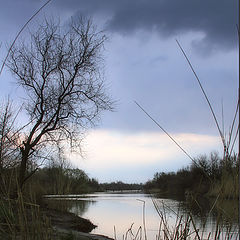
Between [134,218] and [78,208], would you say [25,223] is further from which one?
[78,208]

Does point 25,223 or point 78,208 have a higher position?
point 25,223

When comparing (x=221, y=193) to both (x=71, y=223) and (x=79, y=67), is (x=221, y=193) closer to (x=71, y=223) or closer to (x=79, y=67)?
(x=71, y=223)

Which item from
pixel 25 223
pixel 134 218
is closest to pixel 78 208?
pixel 134 218

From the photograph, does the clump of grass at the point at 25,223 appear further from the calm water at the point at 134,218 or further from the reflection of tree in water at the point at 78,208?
the reflection of tree in water at the point at 78,208

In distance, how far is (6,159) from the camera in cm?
214

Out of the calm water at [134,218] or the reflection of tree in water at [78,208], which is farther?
the reflection of tree in water at [78,208]

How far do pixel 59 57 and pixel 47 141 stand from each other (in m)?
3.06

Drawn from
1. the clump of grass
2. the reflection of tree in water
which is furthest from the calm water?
the clump of grass

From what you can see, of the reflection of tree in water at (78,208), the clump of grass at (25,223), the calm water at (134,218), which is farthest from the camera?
the reflection of tree in water at (78,208)

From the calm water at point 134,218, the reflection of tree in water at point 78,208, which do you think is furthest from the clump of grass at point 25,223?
the reflection of tree in water at point 78,208

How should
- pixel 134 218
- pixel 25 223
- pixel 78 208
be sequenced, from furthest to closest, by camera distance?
1. pixel 78 208
2. pixel 134 218
3. pixel 25 223

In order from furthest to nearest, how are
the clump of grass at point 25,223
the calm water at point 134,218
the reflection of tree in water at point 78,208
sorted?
1. the reflection of tree in water at point 78,208
2. the calm water at point 134,218
3. the clump of grass at point 25,223

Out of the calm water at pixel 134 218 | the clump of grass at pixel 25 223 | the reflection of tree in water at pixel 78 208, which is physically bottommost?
the reflection of tree in water at pixel 78 208

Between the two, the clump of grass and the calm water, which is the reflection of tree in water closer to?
the calm water
